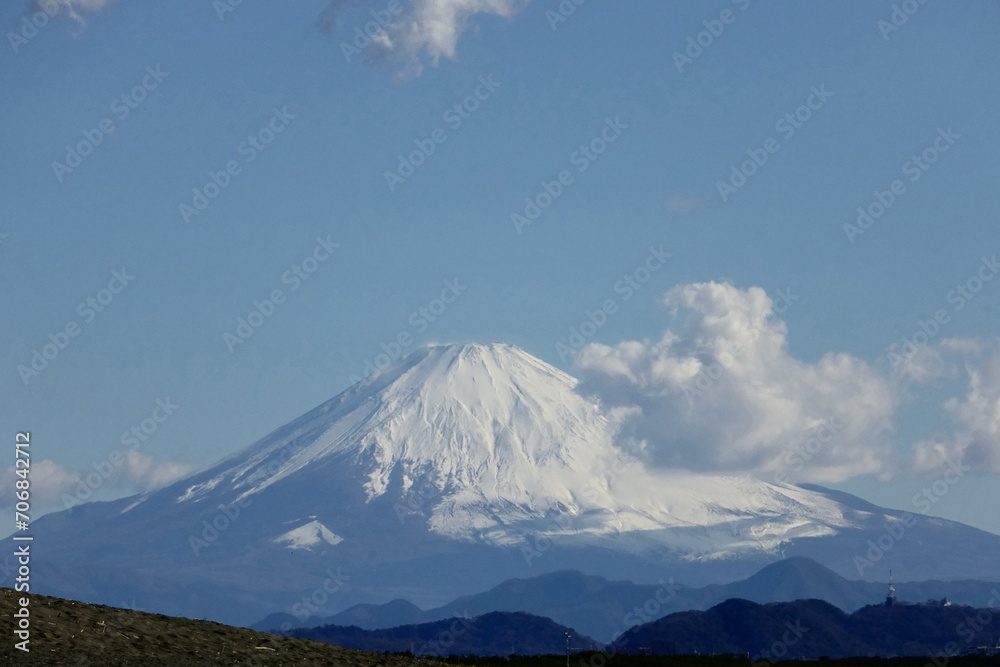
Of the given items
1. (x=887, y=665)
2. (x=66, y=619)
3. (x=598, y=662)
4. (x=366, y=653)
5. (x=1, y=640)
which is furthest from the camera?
(x=887, y=665)

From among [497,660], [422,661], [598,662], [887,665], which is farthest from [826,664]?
[422,661]

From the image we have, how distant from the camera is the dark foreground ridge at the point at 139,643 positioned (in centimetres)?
4306

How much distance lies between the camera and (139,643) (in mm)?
45125

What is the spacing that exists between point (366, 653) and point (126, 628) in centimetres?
862

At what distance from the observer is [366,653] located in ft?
165

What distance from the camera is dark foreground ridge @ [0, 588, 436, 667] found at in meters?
43.1

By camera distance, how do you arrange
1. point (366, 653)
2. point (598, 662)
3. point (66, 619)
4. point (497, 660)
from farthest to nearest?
point (598, 662) → point (497, 660) → point (366, 653) → point (66, 619)

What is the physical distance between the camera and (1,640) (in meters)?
43.0

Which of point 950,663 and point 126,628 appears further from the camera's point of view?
point 950,663

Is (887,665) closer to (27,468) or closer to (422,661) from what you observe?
(422,661)

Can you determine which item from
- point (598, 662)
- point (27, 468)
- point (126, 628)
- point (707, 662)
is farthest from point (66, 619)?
point (707, 662)

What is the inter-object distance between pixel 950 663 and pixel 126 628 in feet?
168

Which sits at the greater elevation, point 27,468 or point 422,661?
point 27,468

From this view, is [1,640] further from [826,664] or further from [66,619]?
[826,664]
